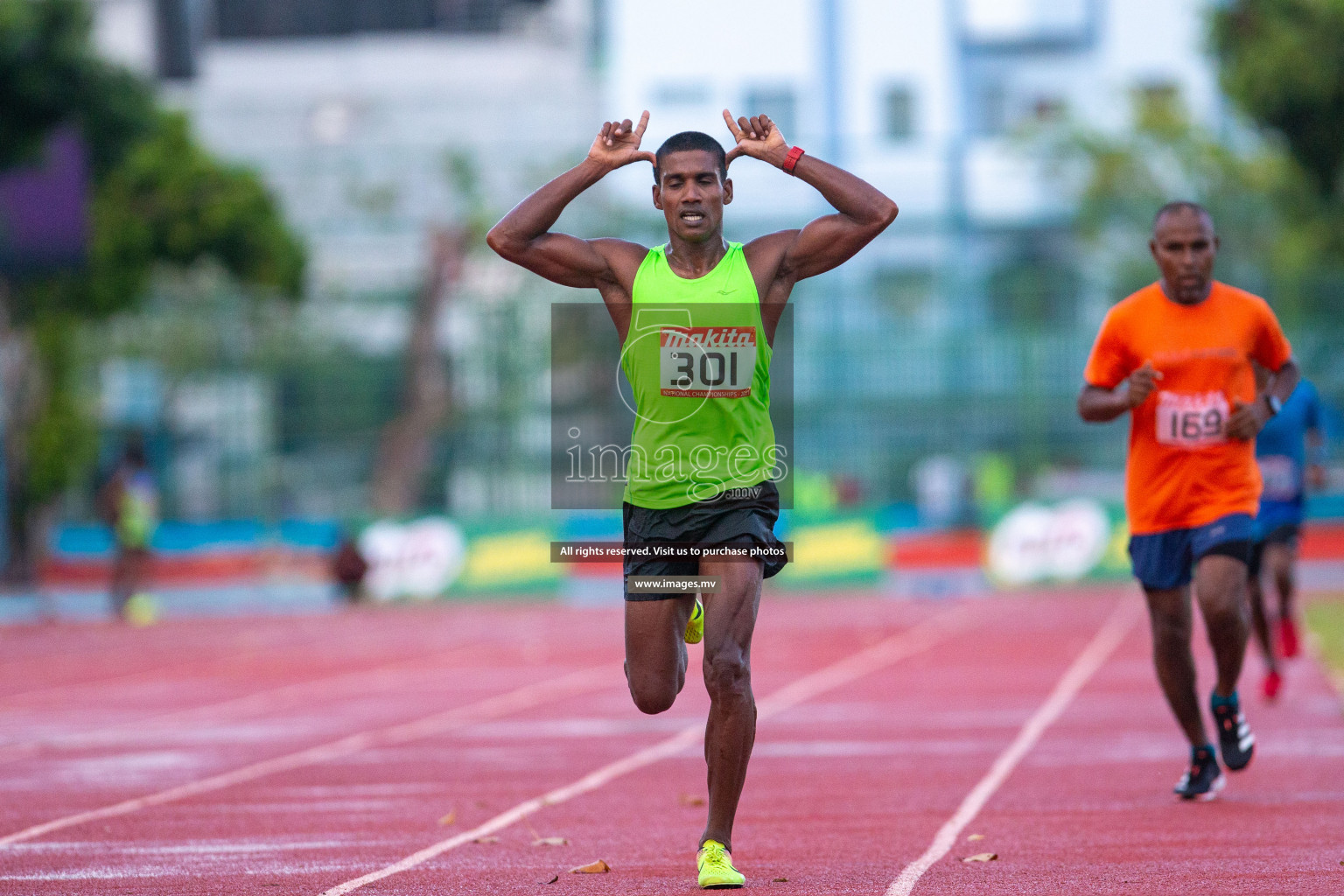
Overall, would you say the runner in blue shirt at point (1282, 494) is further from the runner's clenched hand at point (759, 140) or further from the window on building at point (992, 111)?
the window on building at point (992, 111)

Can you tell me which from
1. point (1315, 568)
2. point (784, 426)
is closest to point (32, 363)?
point (784, 426)

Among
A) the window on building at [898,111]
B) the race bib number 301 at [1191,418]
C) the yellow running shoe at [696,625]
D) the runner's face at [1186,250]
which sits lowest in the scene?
the yellow running shoe at [696,625]

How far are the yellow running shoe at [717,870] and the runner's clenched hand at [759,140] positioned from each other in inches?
81.8

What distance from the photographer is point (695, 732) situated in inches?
463

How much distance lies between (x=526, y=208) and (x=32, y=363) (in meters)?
26.6

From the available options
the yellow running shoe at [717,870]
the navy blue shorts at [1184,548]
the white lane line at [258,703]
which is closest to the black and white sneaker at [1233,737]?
the navy blue shorts at [1184,548]

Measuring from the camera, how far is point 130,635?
22891 millimetres

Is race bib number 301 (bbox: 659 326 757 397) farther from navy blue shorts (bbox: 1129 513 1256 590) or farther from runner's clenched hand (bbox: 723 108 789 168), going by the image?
navy blue shorts (bbox: 1129 513 1256 590)

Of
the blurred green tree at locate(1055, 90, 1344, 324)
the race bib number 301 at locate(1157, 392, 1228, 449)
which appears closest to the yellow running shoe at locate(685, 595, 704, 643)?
the race bib number 301 at locate(1157, 392, 1228, 449)

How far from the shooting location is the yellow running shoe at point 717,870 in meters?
6.05

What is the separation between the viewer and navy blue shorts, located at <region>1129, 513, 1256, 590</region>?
7906 mm

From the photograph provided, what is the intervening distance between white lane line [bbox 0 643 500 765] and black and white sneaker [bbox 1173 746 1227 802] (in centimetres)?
636

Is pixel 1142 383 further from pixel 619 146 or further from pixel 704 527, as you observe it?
pixel 619 146

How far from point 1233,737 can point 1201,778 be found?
22 centimetres
